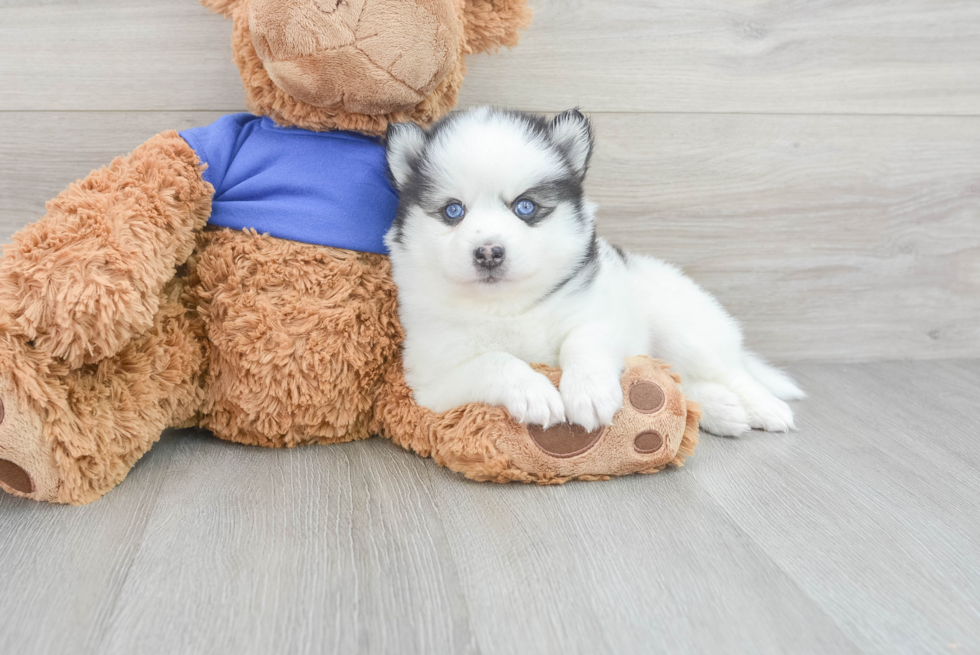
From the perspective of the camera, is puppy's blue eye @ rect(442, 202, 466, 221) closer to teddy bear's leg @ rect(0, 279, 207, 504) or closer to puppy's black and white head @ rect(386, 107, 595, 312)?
puppy's black and white head @ rect(386, 107, 595, 312)

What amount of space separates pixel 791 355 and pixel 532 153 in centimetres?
135

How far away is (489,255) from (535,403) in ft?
0.98

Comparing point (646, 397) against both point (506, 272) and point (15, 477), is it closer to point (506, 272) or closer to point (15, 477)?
point (506, 272)

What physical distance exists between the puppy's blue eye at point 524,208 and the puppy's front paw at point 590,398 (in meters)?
0.35

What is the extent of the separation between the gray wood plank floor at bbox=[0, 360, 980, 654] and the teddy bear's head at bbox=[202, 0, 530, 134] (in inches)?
30.4

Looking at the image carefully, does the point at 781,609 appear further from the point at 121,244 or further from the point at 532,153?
the point at 121,244

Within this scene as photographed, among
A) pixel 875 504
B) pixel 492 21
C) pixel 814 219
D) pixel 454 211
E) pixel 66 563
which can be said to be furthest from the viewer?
pixel 814 219

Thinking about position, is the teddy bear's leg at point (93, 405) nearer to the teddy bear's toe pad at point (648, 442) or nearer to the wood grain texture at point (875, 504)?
the teddy bear's toe pad at point (648, 442)

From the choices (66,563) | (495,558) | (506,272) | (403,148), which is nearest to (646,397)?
(506,272)

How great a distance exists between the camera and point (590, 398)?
4.61ft

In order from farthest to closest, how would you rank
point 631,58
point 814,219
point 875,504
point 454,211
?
point 814,219 → point 631,58 → point 454,211 → point 875,504

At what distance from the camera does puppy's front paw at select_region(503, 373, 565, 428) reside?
1.40 m

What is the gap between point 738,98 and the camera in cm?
217

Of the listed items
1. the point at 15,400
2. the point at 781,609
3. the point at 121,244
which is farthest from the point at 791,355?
the point at 15,400
